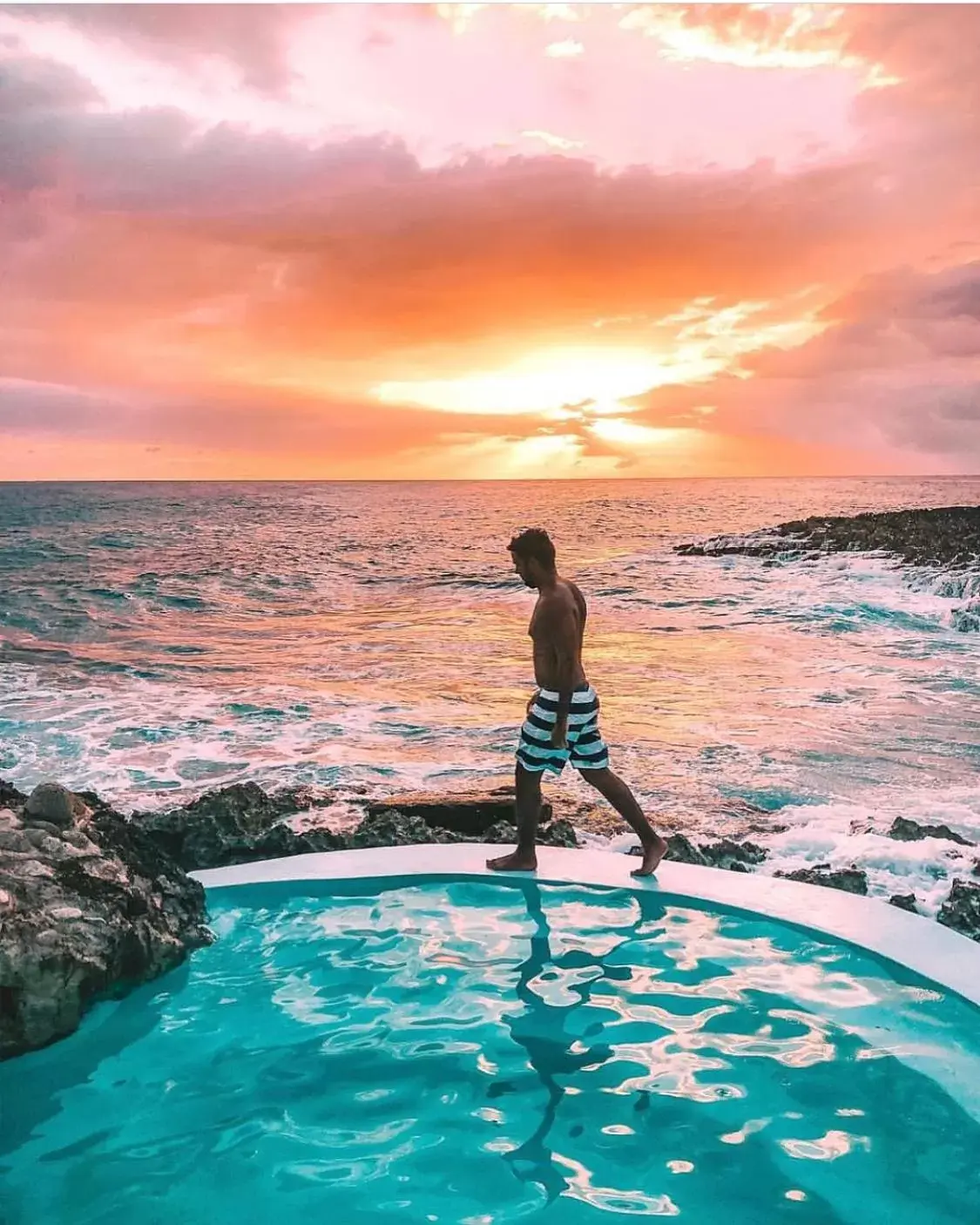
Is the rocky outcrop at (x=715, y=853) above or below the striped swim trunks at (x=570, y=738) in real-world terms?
below

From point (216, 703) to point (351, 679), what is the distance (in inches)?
108

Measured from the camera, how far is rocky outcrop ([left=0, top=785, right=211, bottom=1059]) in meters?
4.48

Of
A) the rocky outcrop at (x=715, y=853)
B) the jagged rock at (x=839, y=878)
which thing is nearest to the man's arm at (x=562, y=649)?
the rocky outcrop at (x=715, y=853)

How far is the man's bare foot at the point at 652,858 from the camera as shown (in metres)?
6.09

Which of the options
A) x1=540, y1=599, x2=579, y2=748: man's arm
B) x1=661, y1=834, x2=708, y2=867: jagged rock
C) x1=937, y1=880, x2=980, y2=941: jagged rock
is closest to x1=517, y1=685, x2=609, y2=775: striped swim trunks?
x1=540, y1=599, x2=579, y2=748: man's arm

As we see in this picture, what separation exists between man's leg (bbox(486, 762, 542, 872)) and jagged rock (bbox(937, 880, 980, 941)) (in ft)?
9.47

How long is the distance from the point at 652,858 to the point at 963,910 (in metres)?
2.40

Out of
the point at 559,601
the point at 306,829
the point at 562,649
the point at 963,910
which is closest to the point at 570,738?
the point at 562,649

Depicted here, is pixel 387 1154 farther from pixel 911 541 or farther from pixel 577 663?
pixel 911 541

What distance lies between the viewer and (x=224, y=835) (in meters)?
8.13

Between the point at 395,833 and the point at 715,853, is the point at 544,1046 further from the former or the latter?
the point at 715,853

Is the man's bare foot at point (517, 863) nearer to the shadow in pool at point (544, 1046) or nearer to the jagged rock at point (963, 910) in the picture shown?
the shadow in pool at point (544, 1046)

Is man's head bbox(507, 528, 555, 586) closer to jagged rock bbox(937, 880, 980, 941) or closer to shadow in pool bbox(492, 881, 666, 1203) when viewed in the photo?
shadow in pool bbox(492, 881, 666, 1203)

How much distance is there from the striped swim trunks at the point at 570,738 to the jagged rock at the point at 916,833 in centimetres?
411
